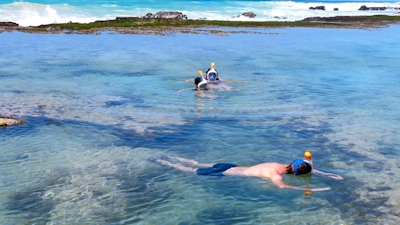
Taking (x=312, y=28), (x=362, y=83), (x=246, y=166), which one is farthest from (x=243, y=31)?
(x=246, y=166)

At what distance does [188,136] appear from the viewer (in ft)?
47.2

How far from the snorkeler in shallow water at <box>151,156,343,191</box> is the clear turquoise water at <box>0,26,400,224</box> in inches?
8.9

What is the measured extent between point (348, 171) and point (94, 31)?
36916 mm

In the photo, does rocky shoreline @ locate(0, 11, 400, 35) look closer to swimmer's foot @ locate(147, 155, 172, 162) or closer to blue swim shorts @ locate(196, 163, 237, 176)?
swimmer's foot @ locate(147, 155, 172, 162)

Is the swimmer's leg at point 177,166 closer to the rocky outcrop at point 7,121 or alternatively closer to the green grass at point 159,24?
the rocky outcrop at point 7,121

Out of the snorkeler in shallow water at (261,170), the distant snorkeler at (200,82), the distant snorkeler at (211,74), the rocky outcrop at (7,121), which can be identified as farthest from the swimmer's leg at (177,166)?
the distant snorkeler at (211,74)

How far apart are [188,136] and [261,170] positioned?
12.3 feet

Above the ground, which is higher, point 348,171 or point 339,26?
point 339,26

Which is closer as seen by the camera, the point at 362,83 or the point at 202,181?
the point at 202,181

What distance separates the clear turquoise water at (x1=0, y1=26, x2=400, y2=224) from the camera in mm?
9773

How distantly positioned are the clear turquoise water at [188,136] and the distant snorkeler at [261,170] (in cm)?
22

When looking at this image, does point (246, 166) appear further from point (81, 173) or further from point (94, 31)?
point (94, 31)

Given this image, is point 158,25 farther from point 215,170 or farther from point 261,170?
point 261,170

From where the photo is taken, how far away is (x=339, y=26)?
54.4 m
